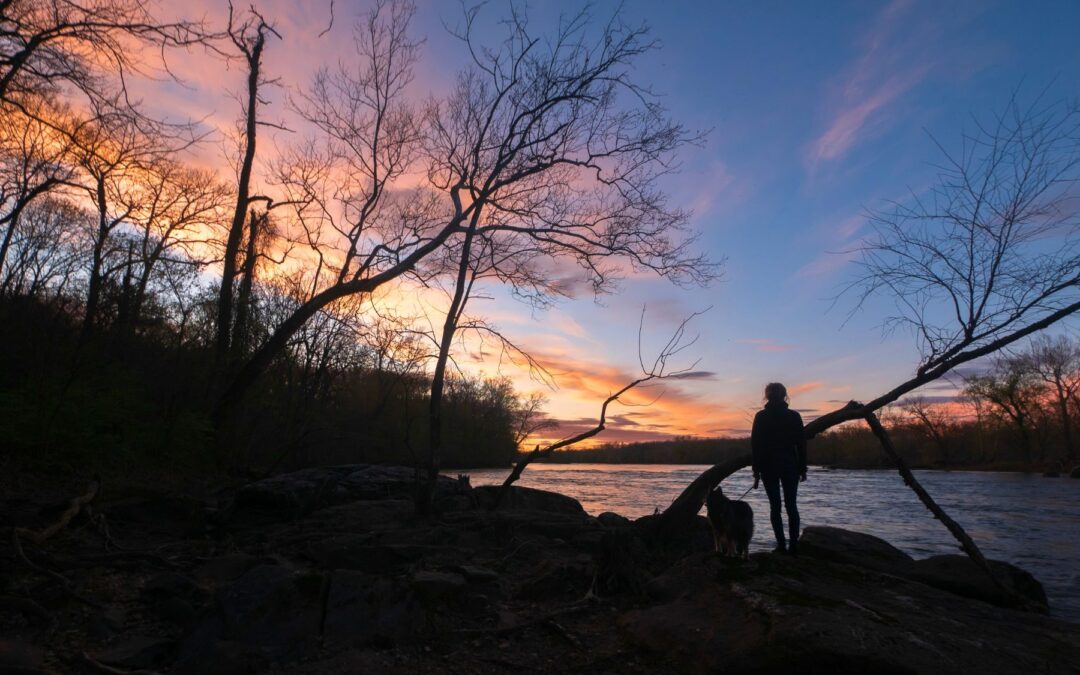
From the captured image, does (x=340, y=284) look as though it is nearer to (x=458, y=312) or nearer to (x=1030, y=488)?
(x=458, y=312)

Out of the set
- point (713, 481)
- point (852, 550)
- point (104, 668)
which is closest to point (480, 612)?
point (104, 668)

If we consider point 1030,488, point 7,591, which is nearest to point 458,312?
point 7,591

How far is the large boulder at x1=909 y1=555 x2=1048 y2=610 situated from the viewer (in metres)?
7.14

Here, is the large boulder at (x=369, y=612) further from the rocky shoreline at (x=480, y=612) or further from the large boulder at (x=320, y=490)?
the large boulder at (x=320, y=490)

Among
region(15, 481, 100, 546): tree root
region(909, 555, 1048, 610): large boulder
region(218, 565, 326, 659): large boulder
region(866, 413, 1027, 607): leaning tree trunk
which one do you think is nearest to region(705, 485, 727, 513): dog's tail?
region(866, 413, 1027, 607): leaning tree trunk

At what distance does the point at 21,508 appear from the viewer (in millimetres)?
8055

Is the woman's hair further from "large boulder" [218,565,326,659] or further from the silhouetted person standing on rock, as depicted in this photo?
"large boulder" [218,565,326,659]

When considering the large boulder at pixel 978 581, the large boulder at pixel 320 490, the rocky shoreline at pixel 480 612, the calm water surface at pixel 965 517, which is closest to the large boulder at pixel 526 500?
the large boulder at pixel 320 490

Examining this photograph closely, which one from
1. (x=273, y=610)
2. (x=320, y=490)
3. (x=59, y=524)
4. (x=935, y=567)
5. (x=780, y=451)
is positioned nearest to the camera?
(x=273, y=610)

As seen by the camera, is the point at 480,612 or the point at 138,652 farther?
the point at 480,612

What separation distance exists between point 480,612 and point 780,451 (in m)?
4.16

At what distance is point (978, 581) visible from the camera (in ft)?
24.0

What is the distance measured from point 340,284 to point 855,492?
85.3ft

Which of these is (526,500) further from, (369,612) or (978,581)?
(369,612)
